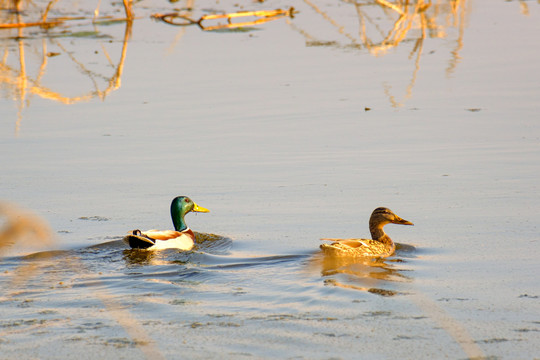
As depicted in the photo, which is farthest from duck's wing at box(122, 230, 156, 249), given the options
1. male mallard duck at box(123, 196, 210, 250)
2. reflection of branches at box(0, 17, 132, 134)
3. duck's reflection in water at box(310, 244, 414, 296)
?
reflection of branches at box(0, 17, 132, 134)

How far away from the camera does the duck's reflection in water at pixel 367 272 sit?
21.8 ft

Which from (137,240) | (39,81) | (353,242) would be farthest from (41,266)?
(39,81)

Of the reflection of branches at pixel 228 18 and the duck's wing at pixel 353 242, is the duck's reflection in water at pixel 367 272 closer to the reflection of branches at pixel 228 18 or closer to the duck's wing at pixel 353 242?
the duck's wing at pixel 353 242

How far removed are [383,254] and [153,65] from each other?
8159mm

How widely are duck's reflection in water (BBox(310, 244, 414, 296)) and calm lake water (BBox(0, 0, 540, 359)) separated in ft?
0.10

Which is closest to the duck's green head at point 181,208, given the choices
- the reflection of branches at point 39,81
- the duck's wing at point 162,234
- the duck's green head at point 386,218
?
the duck's wing at point 162,234

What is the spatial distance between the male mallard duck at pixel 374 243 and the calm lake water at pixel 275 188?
125mm

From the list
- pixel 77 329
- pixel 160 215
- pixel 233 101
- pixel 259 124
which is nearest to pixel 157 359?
pixel 77 329

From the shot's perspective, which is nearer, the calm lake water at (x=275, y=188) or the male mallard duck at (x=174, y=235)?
the calm lake water at (x=275, y=188)

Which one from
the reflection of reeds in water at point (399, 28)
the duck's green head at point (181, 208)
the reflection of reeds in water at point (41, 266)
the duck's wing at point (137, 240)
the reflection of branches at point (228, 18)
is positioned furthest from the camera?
the reflection of branches at point (228, 18)

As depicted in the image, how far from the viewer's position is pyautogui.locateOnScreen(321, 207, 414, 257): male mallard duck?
7.50 metres

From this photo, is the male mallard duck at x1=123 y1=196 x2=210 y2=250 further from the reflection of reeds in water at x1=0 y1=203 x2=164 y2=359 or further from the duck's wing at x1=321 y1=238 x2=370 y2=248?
the duck's wing at x1=321 y1=238 x2=370 y2=248

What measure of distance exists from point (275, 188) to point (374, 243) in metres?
1.60

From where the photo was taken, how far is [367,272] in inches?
290
